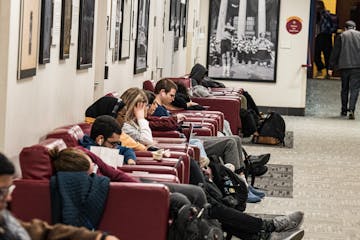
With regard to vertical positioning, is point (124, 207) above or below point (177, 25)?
below

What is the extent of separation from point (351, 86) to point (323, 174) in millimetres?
8131

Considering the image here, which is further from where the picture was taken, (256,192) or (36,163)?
(256,192)

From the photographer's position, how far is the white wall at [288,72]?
19984 millimetres

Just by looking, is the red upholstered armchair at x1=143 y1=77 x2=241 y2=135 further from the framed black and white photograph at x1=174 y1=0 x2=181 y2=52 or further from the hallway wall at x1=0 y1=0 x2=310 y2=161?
the framed black and white photograph at x1=174 y1=0 x2=181 y2=52

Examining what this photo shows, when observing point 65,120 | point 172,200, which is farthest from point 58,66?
point 172,200

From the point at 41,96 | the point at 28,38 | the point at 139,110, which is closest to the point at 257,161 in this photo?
the point at 139,110

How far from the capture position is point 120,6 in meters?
11.3

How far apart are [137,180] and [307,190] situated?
442cm

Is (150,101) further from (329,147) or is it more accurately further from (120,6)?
(329,147)

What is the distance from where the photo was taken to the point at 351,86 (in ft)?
66.3

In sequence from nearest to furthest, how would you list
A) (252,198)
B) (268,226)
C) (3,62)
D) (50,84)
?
1. (3,62)
2. (268,226)
3. (50,84)
4. (252,198)

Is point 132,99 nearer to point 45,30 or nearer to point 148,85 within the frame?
point 45,30

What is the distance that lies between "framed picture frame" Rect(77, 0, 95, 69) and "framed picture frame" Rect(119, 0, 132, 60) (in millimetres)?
1802

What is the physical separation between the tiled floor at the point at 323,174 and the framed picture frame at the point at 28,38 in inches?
115
